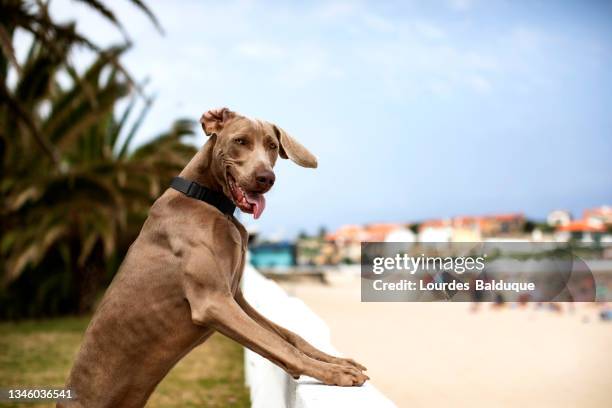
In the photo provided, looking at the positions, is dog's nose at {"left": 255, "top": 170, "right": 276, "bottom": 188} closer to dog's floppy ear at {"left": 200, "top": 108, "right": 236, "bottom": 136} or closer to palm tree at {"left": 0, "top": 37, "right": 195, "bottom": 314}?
dog's floppy ear at {"left": 200, "top": 108, "right": 236, "bottom": 136}

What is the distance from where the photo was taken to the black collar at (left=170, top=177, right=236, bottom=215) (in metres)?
2.63

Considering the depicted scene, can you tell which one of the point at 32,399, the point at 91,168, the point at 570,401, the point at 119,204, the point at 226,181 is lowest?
the point at 570,401

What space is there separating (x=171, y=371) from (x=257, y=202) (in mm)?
6071

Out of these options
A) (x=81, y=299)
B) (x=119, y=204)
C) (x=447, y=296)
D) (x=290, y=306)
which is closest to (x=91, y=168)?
(x=119, y=204)

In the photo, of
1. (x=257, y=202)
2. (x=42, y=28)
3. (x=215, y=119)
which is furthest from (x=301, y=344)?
(x=42, y=28)

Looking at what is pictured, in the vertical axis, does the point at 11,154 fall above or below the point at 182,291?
above

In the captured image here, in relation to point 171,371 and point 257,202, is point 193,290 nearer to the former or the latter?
point 257,202

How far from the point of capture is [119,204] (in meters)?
11.9

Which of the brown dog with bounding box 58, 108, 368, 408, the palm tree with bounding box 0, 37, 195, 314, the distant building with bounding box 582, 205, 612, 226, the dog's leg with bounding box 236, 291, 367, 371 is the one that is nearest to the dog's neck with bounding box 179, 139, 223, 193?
the brown dog with bounding box 58, 108, 368, 408

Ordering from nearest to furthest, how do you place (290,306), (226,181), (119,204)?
(226,181) → (290,306) → (119,204)

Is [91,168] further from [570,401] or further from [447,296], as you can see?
[447,296]

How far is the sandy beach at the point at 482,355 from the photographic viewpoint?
289 inches

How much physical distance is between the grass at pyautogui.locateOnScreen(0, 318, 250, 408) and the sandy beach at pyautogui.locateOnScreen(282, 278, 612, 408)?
1780 millimetres

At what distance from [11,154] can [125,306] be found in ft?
36.5
